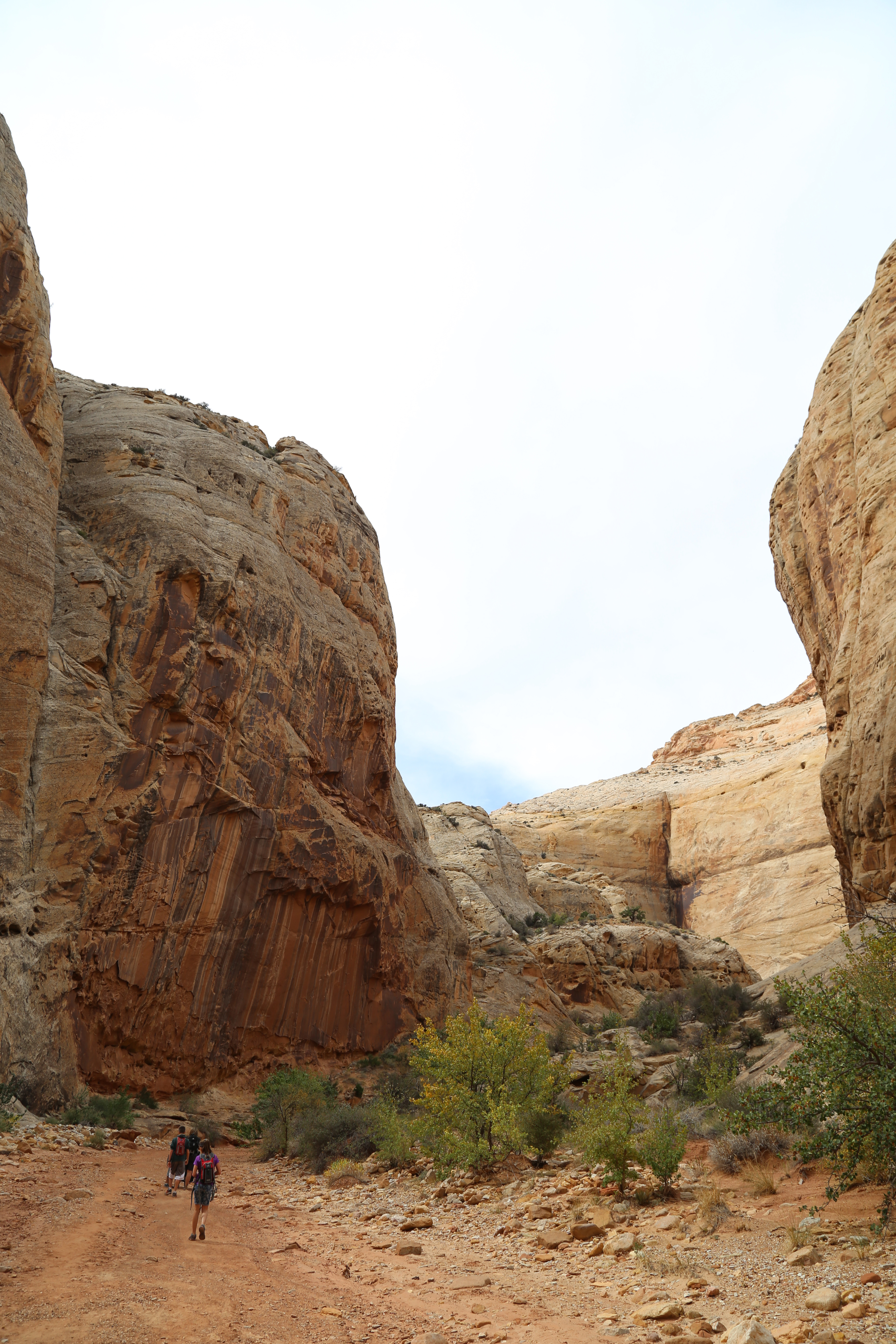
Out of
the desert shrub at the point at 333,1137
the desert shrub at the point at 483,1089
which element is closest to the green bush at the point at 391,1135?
the desert shrub at the point at 333,1137

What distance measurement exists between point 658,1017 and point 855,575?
1707 centimetres

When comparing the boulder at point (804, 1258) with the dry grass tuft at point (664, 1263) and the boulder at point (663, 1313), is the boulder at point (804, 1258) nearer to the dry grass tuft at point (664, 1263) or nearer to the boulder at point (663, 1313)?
the dry grass tuft at point (664, 1263)

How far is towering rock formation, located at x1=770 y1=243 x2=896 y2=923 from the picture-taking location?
17.3 m

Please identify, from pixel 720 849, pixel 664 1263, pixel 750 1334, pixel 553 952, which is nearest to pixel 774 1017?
pixel 664 1263

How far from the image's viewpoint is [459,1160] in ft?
44.2

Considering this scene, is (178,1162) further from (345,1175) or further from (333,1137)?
(333,1137)

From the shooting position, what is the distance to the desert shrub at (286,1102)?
1822 centimetres

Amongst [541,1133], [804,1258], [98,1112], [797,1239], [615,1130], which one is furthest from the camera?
[98,1112]

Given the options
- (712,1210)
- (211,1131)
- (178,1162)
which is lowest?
(211,1131)

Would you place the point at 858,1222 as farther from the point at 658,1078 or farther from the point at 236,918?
the point at 236,918

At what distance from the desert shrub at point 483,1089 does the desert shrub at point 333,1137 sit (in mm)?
1613

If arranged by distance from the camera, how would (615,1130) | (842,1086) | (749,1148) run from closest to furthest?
1. (842,1086)
2. (615,1130)
3. (749,1148)

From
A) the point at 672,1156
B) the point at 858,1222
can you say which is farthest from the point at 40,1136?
the point at 858,1222

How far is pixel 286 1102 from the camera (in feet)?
62.6
